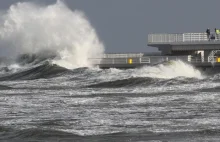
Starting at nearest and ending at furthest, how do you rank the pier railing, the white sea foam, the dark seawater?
the dark seawater < the white sea foam < the pier railing

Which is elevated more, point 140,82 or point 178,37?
point 178,37

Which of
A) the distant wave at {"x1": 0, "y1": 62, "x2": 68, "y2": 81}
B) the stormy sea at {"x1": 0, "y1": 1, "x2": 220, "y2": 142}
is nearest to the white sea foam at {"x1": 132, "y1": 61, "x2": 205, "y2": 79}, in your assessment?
the stormy sea at {"x1": 0, "y1": 1, "x2": 220, "y2": 142}

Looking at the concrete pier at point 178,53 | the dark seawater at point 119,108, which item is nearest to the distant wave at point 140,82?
the dark seawater at point 119,108

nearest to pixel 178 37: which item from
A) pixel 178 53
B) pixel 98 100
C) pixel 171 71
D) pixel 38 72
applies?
pixel 178 53

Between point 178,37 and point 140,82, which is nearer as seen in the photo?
point 140,82

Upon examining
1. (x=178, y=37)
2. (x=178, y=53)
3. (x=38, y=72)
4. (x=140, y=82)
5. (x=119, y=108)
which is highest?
(x=178, y=37)

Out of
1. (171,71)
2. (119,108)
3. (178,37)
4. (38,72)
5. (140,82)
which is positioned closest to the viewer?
(119,108)

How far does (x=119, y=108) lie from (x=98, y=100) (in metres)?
4.08

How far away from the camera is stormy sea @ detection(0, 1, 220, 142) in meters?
20.8

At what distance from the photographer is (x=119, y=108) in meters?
27.3

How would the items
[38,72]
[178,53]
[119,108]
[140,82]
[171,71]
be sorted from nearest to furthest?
[119,108] < [140,82] < [171,71] < [178,53] < [38,72]

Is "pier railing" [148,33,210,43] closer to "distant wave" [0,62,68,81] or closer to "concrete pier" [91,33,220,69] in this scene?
"concrete pier" [91,33,220,69]

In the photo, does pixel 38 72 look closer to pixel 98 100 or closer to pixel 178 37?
pixel 178 37

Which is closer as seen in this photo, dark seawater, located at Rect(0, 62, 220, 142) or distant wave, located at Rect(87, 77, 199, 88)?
dark seawater, located at Rect(0, 62, 220, 142)
